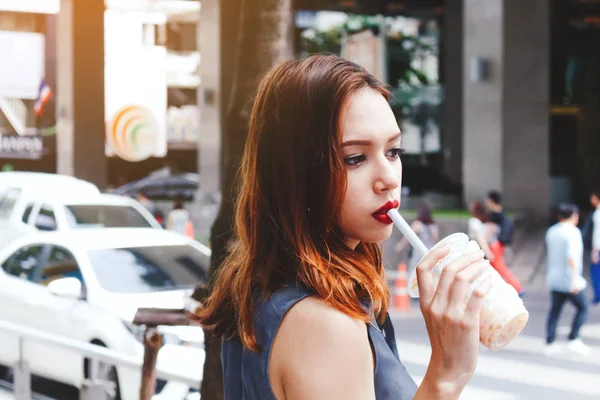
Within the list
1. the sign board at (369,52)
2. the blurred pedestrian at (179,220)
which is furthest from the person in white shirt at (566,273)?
the sign board at (369,52)

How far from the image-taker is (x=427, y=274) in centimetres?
148

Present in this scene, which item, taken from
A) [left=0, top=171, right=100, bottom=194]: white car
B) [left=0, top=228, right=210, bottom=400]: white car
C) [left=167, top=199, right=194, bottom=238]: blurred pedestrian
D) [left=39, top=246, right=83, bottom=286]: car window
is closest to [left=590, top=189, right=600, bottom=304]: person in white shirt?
[left=167, top=199, right=194, bottom=238]: blurred pedestrian

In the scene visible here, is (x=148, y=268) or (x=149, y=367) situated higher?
(x=148, y=268)

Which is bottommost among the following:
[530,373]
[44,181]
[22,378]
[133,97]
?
[530,373]

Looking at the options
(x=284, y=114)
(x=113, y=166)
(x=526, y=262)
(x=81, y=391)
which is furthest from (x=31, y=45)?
(x=526, y=262)

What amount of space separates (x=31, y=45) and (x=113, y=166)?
3.76 feet

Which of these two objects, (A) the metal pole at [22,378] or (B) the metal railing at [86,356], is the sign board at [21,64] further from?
(A) the metal pole at [22,378]

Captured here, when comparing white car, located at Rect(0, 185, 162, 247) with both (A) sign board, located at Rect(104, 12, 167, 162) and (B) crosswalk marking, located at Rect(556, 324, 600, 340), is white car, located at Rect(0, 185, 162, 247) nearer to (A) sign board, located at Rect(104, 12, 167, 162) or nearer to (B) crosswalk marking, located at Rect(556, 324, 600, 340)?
(A) sign board, located at Rect(104, 12, 167, 162)

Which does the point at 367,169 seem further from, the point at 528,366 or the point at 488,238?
the point at 488,238

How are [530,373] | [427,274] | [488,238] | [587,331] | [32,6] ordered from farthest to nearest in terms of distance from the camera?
[488,238], [587,331], [530,373], [32,6], [427,274]

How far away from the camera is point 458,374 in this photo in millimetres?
1479

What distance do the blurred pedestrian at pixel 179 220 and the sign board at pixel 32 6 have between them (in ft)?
6.07

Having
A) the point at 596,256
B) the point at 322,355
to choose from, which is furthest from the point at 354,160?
the point at 596,256

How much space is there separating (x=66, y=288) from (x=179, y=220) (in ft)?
4.56
